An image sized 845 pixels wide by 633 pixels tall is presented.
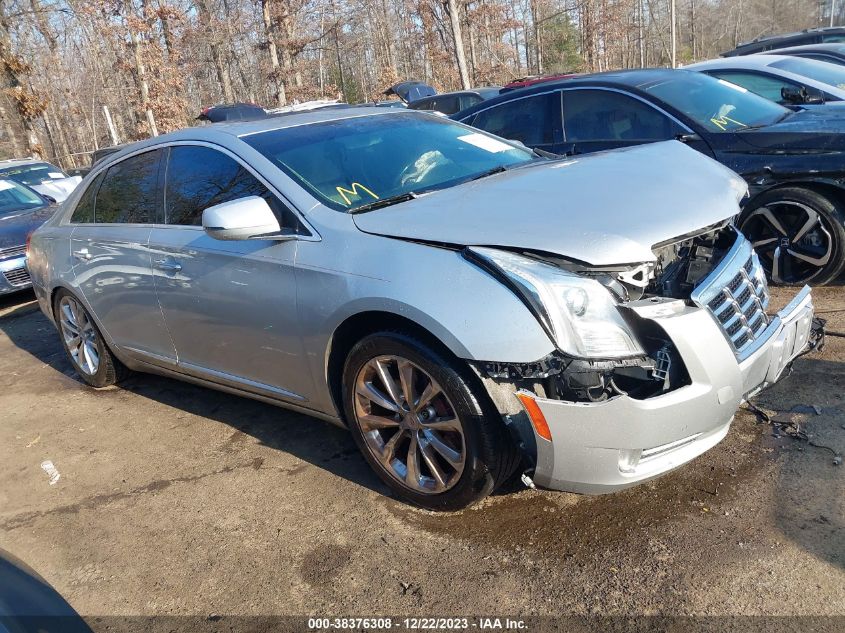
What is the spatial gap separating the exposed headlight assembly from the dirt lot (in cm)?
78

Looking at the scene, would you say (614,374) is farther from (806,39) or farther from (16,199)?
(806,39)

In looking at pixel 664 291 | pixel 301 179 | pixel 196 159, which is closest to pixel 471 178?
pixel 301 179

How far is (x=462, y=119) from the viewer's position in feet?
22.1

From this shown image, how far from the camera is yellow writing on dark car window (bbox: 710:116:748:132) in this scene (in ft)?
17.4

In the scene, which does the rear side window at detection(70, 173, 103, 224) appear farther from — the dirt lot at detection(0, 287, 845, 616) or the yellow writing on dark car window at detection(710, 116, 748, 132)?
the yellow writing on dark car window at detection(710, 116, 748, 132)

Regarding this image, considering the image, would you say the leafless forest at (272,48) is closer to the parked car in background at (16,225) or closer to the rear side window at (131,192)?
the parked car in background at (16,225)

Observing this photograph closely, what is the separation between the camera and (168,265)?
12.6 feet

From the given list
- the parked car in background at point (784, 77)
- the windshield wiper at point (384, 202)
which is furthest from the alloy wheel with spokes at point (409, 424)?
the parked car in background at point (784, 77)

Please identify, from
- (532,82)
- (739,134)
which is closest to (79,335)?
(739,134)

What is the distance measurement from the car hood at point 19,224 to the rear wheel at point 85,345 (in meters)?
3.57

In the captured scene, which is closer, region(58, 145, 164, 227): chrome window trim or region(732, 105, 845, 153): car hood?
region(58, 145, 164, 227): chrome window trim

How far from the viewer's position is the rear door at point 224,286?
328 centimetres

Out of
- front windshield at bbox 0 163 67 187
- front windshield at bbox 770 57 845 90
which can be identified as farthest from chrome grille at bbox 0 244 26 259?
front windshield at bbox 770 57 845 90

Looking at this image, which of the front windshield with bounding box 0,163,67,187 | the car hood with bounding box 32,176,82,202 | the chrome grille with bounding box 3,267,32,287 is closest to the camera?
the chrome grille with bounding box 3,267,32,287
